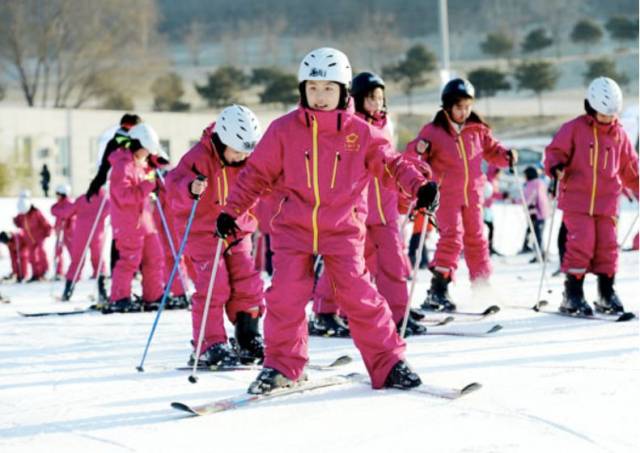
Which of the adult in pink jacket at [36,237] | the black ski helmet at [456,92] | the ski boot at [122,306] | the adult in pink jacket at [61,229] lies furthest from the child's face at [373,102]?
the adult in pink jacket at [36,237]

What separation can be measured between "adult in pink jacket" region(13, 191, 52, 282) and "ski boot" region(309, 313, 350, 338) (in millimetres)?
10293

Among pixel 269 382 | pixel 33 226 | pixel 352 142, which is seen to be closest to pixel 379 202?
pixel 352 142

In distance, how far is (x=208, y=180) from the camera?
5.71m

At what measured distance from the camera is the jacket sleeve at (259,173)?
4793mm

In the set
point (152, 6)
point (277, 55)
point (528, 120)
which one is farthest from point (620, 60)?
point (152, 6)

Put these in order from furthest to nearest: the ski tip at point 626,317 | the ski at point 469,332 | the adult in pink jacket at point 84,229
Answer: the adult in pink jacket at point 84,229 < the ski tip at point 626,317 < the ski at point 469,332

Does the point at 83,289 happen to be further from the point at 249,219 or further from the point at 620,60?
the point at 620,60

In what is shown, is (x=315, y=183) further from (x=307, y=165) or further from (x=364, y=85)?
(x=364, y=85)

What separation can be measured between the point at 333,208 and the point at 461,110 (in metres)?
3.18

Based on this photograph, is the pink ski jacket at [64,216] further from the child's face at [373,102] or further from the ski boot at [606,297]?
the ski boot at [606,297]

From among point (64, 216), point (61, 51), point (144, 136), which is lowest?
point (64, 216)

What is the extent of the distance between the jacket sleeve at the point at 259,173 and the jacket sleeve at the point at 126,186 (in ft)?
13.2

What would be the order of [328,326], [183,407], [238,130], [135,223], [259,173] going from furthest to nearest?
[135,223], [328,326], [238,130], [259,173], [183,407]

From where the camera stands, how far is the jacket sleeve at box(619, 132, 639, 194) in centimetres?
750
